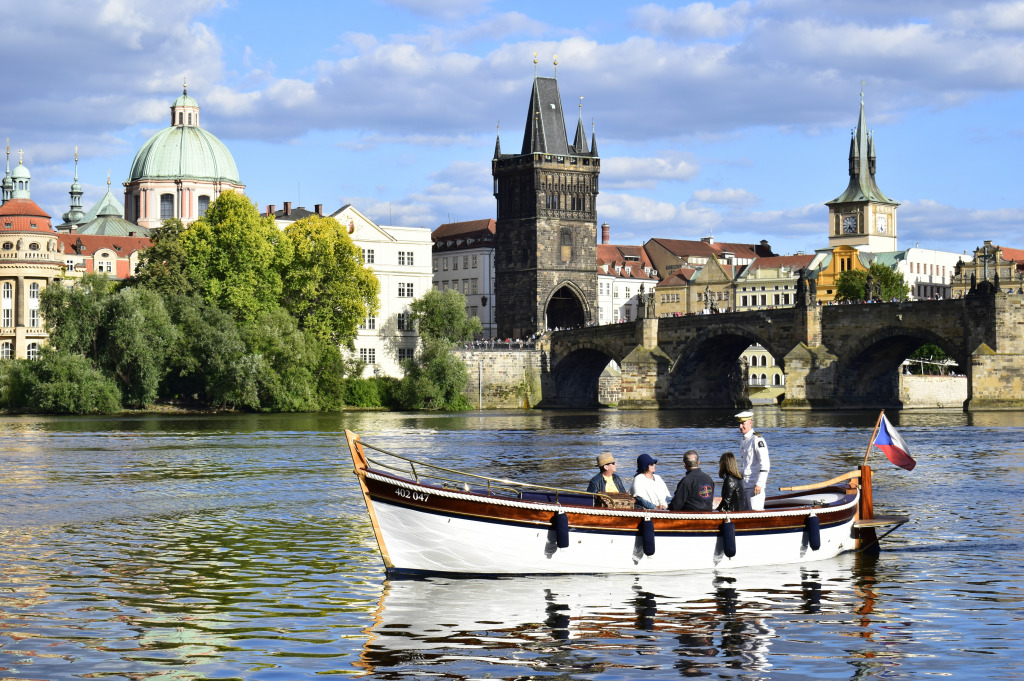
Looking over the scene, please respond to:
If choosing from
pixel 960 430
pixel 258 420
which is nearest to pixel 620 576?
pixel 960 430

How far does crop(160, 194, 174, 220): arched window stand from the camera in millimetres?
140625

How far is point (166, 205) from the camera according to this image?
5576 inches

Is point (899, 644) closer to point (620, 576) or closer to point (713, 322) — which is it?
point (620, 576)

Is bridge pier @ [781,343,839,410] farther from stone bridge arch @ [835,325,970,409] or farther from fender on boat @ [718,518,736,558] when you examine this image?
fender on boat @ [718,518,736,558]

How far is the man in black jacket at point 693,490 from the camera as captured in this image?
69.8 feet

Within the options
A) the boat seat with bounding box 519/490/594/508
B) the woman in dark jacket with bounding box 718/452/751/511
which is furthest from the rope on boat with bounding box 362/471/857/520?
the woman in dark jacket with bounding box 718/452/751/511

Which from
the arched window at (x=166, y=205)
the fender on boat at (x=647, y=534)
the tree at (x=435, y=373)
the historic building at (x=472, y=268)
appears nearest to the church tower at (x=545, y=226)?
the historic building at (x=472, y=268)

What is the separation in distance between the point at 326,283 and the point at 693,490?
76.4 metres

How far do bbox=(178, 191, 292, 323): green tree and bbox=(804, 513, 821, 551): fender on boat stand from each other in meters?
69.9

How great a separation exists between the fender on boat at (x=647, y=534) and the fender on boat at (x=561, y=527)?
3.82ft

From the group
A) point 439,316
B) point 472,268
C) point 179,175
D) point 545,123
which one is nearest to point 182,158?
point 179,175

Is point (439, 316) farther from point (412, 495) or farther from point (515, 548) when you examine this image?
point (412, 495)

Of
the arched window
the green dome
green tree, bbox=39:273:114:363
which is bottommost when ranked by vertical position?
green tree, bbox=39:273:114:363

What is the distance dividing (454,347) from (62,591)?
280 ft
